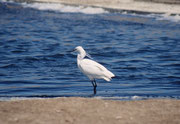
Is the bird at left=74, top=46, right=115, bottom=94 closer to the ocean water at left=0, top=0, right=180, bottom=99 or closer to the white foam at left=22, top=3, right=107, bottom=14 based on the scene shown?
the ocean water at left=0, top=0, right=180, bottom=99

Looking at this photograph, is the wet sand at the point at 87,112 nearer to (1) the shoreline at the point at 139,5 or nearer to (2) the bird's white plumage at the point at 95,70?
(2) the bird's white plumage at the point at 95,70

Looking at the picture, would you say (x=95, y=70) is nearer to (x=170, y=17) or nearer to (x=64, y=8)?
(x=170, y=17)

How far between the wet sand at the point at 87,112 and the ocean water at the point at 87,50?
2001mm

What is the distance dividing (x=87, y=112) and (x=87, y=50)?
415 inches

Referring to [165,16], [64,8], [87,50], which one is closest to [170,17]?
[165,16]

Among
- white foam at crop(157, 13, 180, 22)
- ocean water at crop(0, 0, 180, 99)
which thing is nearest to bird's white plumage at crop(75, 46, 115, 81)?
ocean water at crop(0, 0, 180, 99)

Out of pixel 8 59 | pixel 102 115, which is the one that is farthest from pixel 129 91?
pixel 8 59

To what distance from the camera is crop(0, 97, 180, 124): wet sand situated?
603 cm

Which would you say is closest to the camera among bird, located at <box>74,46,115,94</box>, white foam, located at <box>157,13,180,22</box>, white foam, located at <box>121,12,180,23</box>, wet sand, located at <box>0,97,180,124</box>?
wet sand, located at <box>0,97,180,124</box>

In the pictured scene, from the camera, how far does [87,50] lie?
16.9m

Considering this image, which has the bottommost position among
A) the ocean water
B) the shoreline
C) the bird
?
the ocean water

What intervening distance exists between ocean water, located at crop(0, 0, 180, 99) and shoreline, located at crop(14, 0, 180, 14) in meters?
1.12

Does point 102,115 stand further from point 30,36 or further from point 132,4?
point 132,4

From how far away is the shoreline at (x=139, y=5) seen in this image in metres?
28.8
